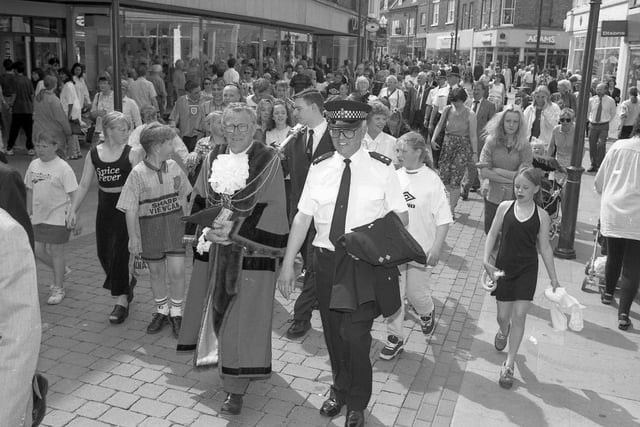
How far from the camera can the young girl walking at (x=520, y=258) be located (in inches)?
197

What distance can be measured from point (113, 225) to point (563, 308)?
365 centimetres

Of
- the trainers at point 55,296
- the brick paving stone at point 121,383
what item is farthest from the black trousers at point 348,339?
the trainers at point 55,296

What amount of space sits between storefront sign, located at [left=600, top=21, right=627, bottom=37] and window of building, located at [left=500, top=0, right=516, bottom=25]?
29.5m

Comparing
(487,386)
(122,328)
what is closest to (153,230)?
(122,328)

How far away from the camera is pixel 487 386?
498cm

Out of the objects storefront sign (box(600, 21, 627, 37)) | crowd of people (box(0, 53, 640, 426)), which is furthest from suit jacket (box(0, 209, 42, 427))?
storefront sign (box(600, 21, 627, 37))

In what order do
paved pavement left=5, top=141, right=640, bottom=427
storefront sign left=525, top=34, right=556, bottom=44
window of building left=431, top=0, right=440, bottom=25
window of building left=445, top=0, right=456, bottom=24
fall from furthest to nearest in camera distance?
window of building left=431, top=0, right=440, bottom=25 → window of building left=445, top=0, right=456, bottom=24 → storefront sign left=525, top=34, right=556, bottom=44 → paved pavement left=5, top=141, right=640, bottom=427

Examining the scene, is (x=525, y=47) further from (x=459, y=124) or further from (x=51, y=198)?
(x=51, y=198)

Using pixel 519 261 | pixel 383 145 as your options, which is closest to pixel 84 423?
pixel 519 261

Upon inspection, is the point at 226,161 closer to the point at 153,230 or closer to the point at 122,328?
the point at 153,230

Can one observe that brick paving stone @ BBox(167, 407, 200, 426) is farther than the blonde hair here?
No

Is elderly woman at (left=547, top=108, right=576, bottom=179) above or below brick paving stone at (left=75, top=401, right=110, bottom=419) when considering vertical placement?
above

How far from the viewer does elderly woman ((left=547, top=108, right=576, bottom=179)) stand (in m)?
9.66

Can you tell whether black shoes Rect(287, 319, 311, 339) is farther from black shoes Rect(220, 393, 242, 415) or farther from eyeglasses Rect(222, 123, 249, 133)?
eyeglasses Rect(222, 123, 249, 133)
